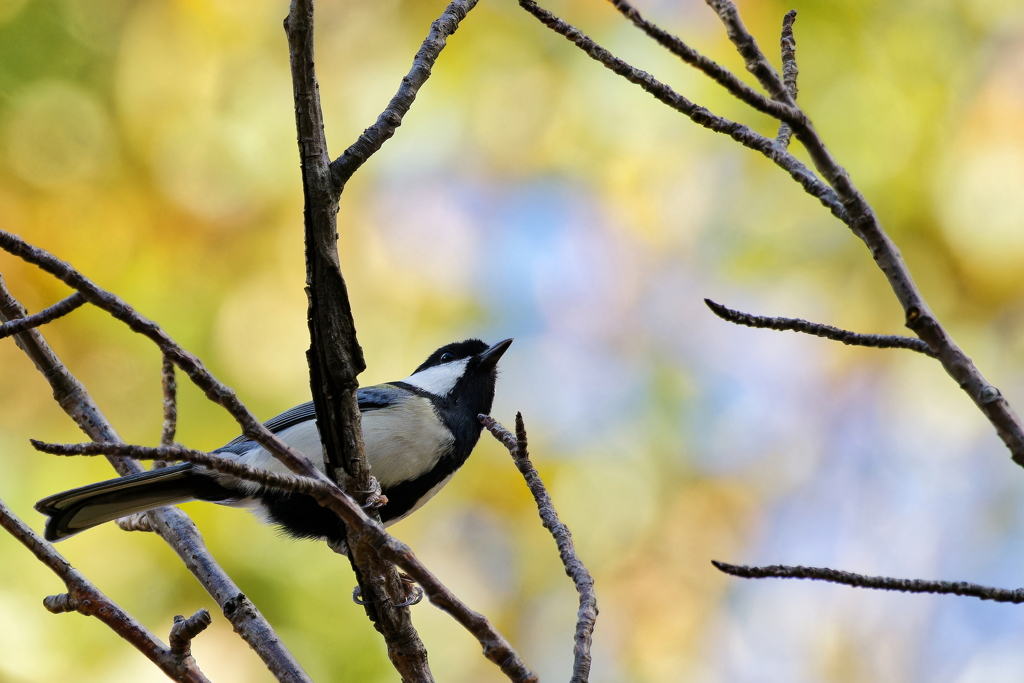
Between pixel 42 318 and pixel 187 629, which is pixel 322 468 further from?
pixel 42 318

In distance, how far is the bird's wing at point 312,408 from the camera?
309cm

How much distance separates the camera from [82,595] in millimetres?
1926

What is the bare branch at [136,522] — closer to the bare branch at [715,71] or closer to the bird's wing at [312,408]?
the bird's wing at [312,408]

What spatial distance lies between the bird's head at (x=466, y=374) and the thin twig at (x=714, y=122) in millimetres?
2276

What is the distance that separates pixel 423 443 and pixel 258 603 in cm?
217

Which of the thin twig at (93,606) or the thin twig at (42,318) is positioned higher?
the thin twig at (42,318)

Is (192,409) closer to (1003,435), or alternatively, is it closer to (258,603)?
(258,603)

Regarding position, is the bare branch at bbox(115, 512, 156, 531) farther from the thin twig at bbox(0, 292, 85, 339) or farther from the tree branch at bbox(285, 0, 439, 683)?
the thin twig at bbox(0, 292, 85, 339)

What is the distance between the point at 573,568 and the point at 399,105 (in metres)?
0.99

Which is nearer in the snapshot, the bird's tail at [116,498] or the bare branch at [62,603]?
the bare branch at [62,603]

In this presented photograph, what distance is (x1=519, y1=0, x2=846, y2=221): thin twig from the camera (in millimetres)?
1186

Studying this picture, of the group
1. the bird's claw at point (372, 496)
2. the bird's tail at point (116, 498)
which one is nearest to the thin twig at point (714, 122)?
the bird's claw at point (372, 496)

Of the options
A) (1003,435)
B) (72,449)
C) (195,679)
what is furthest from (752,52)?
(195,679)

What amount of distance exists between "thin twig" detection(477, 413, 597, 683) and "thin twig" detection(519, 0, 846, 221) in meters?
0.65
